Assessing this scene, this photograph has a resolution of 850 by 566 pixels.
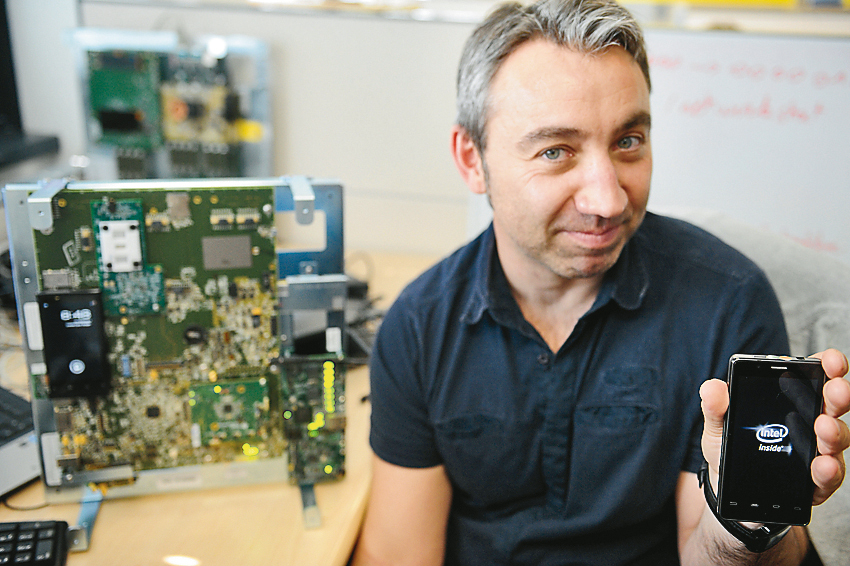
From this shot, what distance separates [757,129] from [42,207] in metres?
1.65

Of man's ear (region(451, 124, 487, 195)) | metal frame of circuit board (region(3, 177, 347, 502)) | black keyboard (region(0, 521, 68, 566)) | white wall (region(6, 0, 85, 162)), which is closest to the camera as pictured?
black keyboard (region(0, 521, 68, 566))

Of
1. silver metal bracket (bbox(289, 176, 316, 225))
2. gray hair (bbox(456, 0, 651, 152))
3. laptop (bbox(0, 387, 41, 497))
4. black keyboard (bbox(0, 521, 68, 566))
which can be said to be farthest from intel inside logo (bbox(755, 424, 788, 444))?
laptop (bbox(0, 387, 41, 497))

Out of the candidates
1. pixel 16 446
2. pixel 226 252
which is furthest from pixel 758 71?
pixel 16 446

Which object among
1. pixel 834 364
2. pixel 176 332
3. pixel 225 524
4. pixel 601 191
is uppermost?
pixel 601 191

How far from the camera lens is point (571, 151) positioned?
90cm

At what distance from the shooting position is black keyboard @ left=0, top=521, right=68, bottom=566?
2.71ft

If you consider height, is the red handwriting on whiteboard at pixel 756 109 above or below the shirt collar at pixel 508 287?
above

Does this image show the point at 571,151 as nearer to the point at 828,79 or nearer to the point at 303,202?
the point at 303,202

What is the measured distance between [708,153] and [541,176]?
1.10 m

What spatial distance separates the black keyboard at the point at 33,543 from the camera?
83cm

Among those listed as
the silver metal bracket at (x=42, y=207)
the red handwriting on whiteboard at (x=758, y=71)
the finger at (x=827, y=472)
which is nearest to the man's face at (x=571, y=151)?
the finger at (x=827, y=472)

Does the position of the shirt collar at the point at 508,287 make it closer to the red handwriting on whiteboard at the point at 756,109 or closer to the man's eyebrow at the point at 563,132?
the man's eyebrow at the point at 563,132

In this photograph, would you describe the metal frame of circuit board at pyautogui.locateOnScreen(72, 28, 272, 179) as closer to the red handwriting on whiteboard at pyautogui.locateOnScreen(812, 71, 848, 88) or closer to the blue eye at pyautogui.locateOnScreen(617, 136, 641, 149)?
the blue eye at pyautogui.locateOnScreen(617, 136, 641, 149)

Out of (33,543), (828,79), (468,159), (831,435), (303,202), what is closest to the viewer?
(831,435)
